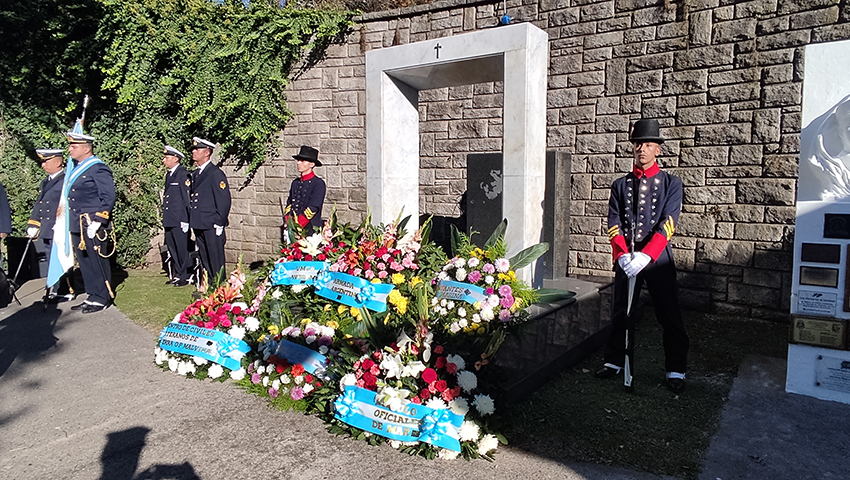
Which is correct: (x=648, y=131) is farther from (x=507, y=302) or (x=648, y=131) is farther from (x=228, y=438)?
(x=228, y=438)

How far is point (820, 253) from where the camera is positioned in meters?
3.56

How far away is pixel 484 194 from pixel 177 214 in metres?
4.35

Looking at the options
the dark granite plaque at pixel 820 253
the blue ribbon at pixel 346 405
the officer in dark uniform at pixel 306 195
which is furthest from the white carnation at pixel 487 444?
the officer in dark uniform at pixel 306 195

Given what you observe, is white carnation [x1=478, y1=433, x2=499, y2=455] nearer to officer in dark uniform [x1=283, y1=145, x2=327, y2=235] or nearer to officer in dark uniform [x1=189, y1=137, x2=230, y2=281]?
officer in dark uniform [x1=283, y1=145, x2=327, y2=235]

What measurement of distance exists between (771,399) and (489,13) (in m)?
5.31

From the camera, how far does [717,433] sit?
124 inches

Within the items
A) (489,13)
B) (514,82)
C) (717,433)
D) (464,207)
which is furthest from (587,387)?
(489,13)

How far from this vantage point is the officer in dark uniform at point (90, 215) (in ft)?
20.6

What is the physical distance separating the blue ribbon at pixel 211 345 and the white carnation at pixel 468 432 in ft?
6.49

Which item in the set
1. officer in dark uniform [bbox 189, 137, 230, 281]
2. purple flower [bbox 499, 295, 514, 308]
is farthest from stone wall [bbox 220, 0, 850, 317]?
purple flower [bbox 499, 295, 514, 308]

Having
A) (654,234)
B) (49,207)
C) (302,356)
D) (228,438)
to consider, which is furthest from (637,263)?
(49,207)

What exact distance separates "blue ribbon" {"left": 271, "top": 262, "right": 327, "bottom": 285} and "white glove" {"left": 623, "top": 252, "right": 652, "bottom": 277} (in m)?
2.30

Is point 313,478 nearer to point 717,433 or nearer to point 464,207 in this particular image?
point 717,433

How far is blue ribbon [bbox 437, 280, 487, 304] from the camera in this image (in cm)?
356
